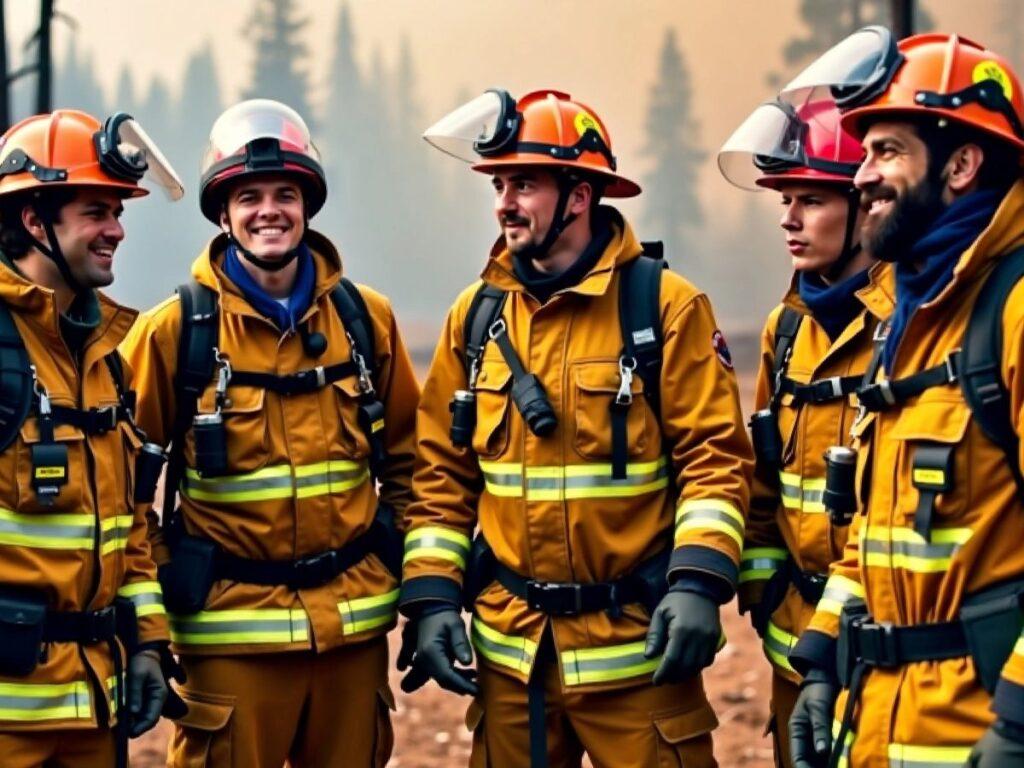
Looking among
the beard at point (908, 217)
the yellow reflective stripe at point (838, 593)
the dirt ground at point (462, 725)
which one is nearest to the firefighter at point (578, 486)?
the yellow reflective stripe at point (838, 593)

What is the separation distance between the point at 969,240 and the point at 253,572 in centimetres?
235

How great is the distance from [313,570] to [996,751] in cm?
226

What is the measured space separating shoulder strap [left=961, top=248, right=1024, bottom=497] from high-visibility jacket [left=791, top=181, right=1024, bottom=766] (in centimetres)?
2

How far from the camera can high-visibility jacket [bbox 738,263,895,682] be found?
167 inches

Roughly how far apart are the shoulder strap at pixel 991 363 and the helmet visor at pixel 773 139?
1.50 m

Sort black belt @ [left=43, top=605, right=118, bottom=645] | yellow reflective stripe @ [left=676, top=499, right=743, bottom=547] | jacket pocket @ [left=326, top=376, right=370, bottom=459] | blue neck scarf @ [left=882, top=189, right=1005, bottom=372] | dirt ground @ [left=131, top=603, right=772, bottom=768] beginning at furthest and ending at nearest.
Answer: dirt ground @ [left=131, top=603, right=772, bottom=768], jacket pocket @ [left=326, top=376, right=370, bottom=459], yellow reflective stripe @ [left=676, top=499, right=743, bottom=547], black belt @ [left=43, top=605, right=118, bottom=645], blue neck scarf @ [left=882, top=189, right=1005, bottom=372]

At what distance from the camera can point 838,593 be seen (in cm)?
353

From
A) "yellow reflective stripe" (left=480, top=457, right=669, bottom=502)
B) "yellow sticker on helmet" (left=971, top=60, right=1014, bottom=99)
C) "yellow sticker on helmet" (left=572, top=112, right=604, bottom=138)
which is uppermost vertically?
"yellow sticker on helmet" (left=971, top=60, right=1014, bottom=99)

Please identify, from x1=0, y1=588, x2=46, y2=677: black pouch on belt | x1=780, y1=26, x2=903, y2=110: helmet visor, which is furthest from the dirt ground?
x1=780, y1=26, x2=903, y2=110: helmet visor

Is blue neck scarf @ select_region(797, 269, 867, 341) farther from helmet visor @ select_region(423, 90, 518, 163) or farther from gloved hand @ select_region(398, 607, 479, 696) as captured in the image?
gloved hand @ select_region(398, 607, 479, 696)

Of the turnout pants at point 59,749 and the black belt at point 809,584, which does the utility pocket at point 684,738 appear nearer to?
the black belt at point 809,584

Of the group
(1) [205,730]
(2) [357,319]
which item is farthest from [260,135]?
(1) [205,730]

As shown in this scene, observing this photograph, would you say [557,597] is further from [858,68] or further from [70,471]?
[858,68]

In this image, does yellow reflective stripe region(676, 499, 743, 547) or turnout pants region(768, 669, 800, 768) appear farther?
turnout pants region(768, 669, 800, 768)
